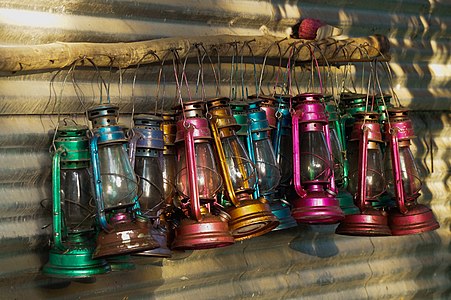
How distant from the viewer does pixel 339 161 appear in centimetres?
358

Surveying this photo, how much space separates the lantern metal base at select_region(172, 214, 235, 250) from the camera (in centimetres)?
306

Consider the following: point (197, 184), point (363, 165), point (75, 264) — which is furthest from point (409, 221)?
point (75, 264)

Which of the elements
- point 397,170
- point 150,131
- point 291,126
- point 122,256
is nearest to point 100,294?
point 122,256

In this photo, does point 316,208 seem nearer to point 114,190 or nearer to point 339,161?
point 339,161

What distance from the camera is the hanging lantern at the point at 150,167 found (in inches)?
121

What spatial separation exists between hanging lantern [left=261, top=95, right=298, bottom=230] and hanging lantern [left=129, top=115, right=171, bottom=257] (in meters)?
0.52

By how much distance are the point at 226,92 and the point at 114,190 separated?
1014mm

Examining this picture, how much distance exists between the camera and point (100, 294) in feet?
11.1

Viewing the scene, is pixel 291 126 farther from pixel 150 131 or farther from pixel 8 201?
pixel 8 201

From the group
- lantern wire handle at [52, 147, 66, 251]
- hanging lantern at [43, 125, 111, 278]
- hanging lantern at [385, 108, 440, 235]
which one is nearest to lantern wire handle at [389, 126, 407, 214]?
hanging lantern at [385, 108, 440, 235]

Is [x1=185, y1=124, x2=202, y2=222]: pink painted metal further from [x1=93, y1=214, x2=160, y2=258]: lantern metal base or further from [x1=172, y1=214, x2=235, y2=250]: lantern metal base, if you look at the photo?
[x1=93, y1=214, x2=160, y2=258]: lantern metal base

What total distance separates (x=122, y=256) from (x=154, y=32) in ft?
3.23

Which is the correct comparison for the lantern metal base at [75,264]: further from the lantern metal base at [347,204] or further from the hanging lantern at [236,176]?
the lantern metal base at [347,204]

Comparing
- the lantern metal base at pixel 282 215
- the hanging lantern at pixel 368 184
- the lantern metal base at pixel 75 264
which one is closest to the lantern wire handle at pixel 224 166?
the lantern metal base at pixel 282 215
